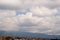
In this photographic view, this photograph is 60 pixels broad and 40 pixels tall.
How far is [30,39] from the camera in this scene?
1165 inches

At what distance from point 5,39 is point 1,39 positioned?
0.89 metres

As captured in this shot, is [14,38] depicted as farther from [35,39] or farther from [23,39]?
[35,39]

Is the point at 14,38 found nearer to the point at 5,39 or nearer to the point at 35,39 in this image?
the point at 5,39

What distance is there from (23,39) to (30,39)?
119cm

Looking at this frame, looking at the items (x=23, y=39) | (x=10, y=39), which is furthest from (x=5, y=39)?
(x=23, y=39)

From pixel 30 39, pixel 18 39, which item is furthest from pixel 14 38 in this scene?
pixel 30 39

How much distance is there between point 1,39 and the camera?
2794 cm

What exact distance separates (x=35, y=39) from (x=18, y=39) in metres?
2.96

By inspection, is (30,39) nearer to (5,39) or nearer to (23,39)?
(23,39)

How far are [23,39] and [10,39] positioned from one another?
2.16 meters

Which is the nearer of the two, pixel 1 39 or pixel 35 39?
pixel 1 39

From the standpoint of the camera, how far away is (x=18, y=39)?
29.4 meters

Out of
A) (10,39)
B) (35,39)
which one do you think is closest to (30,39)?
(35,39)

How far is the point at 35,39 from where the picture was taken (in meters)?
30.1
